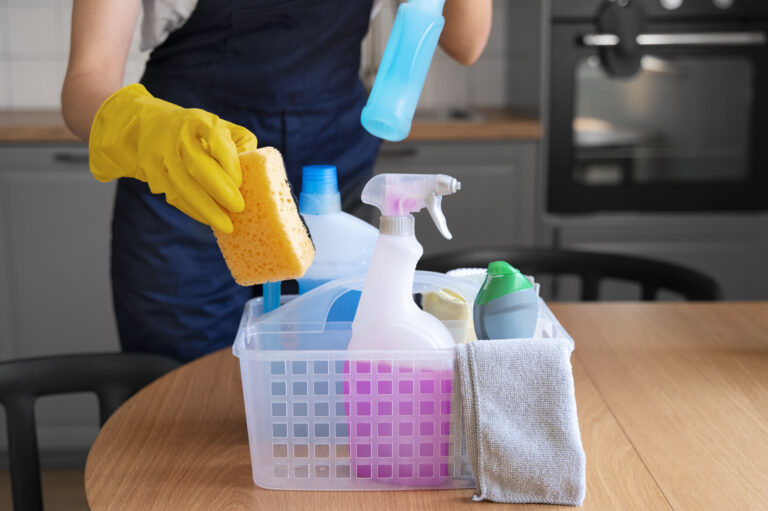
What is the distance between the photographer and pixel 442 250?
7.91 feet

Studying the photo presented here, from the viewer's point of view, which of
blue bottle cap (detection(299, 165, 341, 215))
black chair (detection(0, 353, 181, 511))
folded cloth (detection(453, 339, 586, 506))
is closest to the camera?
folded cloth (detection(453, 339, 586, 506))

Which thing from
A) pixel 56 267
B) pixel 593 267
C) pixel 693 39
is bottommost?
pixel 56 267

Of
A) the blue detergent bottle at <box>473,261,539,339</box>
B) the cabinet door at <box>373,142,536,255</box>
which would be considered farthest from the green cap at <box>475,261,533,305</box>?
the cabinet door at <box>373,142,536,255</box>

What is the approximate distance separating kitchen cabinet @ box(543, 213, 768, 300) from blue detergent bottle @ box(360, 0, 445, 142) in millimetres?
1710

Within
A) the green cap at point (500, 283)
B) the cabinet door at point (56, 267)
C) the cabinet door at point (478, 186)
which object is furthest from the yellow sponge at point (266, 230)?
the cabinet door at point (56, 267)

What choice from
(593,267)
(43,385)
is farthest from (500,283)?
(593,267)

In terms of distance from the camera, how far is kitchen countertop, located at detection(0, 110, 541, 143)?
7.27 feet

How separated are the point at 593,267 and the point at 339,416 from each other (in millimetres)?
926

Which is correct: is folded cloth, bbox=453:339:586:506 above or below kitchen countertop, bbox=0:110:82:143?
below

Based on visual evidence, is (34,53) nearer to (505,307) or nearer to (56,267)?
(56,267)

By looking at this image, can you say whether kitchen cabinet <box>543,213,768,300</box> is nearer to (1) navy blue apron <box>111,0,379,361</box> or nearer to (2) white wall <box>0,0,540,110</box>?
(2) white wall <box>0,0,540,110</box>

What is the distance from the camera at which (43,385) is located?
1.00m

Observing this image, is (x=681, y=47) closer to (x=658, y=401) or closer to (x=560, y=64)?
(x=560, y=64)

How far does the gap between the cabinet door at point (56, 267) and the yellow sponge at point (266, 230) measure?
66.0 inches
